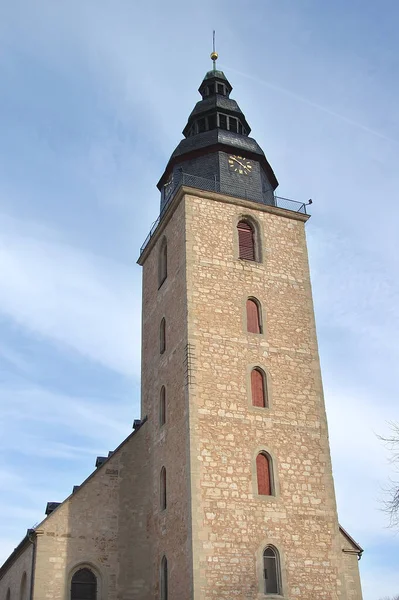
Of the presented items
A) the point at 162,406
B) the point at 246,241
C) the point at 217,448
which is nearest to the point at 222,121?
the point at 246,241

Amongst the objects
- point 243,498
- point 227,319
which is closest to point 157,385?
point 227,319

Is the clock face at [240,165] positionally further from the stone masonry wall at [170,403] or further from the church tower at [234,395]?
the stone masonry wall at [170,403]

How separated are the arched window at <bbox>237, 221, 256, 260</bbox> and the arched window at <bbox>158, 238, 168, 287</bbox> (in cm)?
286

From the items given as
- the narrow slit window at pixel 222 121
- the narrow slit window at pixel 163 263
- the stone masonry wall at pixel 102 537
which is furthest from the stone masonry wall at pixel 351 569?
the narrow slit window at pixel 222 121

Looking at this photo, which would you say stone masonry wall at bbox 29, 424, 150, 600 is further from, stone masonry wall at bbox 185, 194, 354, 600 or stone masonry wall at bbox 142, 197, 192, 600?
stone masonry wall at bbox 185, 194, 354, 600

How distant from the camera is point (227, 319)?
75.5 feet

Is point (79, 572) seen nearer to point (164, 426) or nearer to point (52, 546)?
point (52, 546)

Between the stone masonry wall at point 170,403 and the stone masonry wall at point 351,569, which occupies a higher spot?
the stone masonry wall at point 170,403

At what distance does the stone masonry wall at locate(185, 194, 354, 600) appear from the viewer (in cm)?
1966

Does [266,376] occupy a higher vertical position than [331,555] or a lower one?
higher

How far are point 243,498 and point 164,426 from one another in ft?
12.5

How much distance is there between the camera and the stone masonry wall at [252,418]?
64.5 feet

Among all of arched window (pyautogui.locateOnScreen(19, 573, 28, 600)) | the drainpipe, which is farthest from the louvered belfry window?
arched window (pyautogui.locateOnScreen(19, 573, 28, 600))

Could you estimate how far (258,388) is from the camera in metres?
22.4
